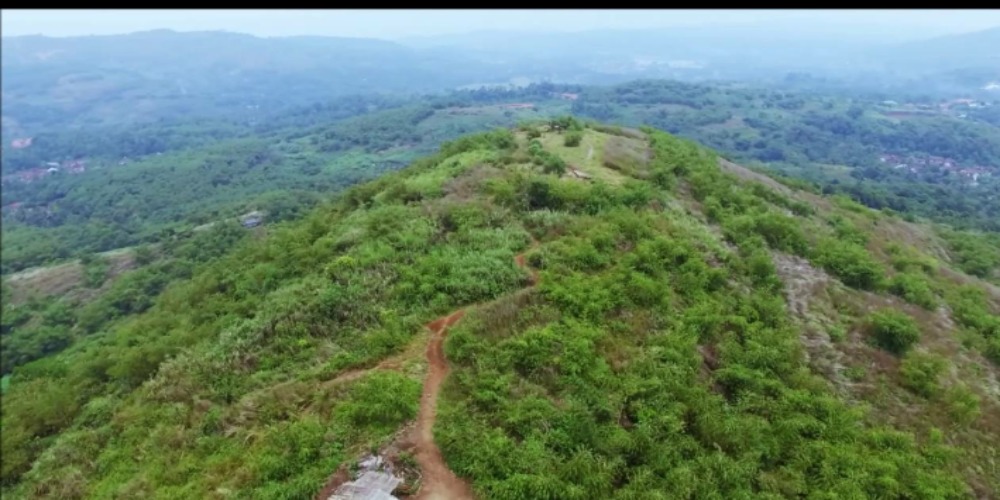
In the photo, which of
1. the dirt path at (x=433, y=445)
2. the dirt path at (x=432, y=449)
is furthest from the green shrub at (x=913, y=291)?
the dirt path at (x=432, y=449)

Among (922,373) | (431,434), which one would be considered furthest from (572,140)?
(431,434)

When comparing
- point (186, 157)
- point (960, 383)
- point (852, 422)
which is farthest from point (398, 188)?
point (186, 157)

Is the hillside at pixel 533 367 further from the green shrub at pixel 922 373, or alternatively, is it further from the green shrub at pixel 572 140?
the green shrub at pixel 572 140

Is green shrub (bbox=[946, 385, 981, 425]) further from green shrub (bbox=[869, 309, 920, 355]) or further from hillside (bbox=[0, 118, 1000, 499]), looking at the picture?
green shrub (bbox=[869, 309, 920, 355])

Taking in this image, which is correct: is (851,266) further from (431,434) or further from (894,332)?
(431,434)

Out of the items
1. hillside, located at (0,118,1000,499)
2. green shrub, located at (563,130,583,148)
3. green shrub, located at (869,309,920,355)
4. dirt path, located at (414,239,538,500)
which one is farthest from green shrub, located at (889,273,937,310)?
dirt path, located at (414,239,538,500)
